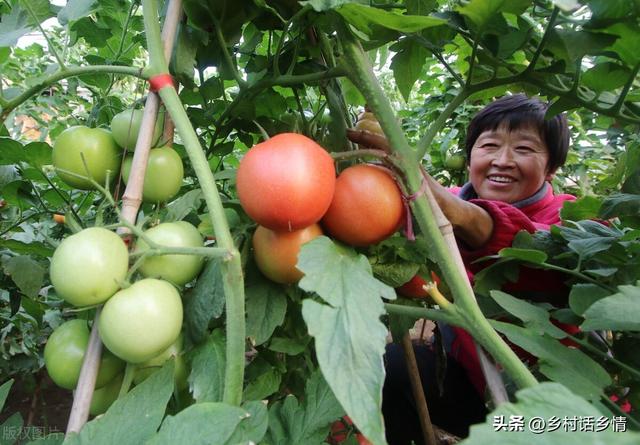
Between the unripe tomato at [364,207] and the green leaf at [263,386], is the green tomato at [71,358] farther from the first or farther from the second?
the unripe tomato at [364,207]

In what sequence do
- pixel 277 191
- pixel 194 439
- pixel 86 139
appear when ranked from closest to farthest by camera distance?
pixel 194 439
pixel 277 191
pixel 86 139

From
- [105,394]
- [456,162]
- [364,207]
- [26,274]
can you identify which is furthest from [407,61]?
[456,162]

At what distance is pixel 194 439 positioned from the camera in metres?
0.38

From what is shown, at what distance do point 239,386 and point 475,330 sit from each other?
263 millimetres

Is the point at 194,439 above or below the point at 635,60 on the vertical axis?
below

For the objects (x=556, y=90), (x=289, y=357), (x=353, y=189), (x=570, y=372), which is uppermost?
(x=556, y=90)

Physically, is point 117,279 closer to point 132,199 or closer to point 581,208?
point 132,199

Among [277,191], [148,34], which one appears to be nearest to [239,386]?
[277,191]

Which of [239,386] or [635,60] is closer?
[239,386]

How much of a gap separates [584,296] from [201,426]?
0.52 meters

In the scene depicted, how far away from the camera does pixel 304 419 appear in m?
0.55

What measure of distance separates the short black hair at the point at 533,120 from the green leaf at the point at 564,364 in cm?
101

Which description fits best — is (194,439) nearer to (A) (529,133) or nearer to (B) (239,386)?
(B) (239,386)

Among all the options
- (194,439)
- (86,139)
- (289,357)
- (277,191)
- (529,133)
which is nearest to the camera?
(194,439)
